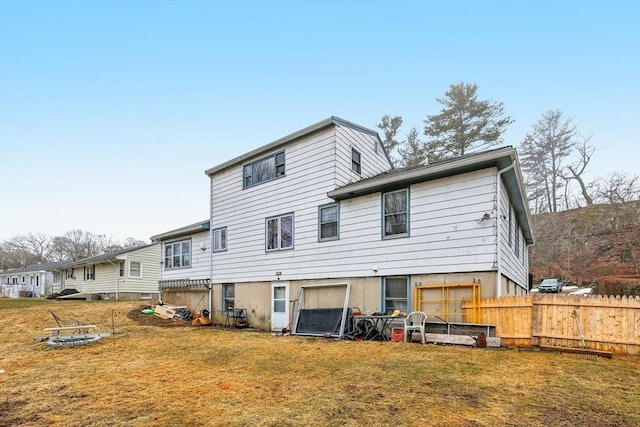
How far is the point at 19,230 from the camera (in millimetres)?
67375

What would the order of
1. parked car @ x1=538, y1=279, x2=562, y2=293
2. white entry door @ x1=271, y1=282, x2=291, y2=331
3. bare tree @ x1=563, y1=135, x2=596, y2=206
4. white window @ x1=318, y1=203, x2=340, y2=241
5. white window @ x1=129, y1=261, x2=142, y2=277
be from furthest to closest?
bare tree @ x1=563, y1=135, x2=596, y2=206 → white window @ x1=129, y1=261, x2=142, y2=277 → parked car @ x1=538, y1=279, x2=562, y2=293 → white entry door @ x1=271, y1=282, x2=291, y2=331 → white window @ x1=318, y1=203, x2=340, y2=241

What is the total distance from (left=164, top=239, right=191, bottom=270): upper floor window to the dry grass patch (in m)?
8.90

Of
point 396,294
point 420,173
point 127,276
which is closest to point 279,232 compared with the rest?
point 396,294

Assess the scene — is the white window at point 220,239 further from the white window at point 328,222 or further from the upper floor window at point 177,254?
the white window at point 328,222

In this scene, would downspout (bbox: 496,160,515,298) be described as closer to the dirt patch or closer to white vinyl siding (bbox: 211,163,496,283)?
white vinyl siding (bbox: 211,163,496,283)

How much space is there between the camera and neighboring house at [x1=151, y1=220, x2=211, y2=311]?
16828mm

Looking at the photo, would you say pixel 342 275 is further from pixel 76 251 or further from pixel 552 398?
pixel 76 251

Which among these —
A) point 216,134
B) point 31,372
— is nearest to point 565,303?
point 31,372

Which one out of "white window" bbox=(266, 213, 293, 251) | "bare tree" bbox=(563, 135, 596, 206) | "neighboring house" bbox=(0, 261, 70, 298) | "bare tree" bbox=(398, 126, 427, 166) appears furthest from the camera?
"bare tree" bbox=(563, 135, 596, 206)

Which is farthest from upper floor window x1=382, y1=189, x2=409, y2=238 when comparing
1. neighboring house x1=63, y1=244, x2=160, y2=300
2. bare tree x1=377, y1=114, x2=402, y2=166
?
bare tree x1=377, y1=114, x2=402, y2=166

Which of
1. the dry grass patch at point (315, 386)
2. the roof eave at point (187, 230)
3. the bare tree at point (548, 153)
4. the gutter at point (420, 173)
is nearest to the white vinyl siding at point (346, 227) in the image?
the gutter at point (420, 173)

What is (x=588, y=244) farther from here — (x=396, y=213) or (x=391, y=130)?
(x=396, y=213)

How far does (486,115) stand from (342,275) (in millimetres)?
24932

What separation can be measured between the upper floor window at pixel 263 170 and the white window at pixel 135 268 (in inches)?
643
